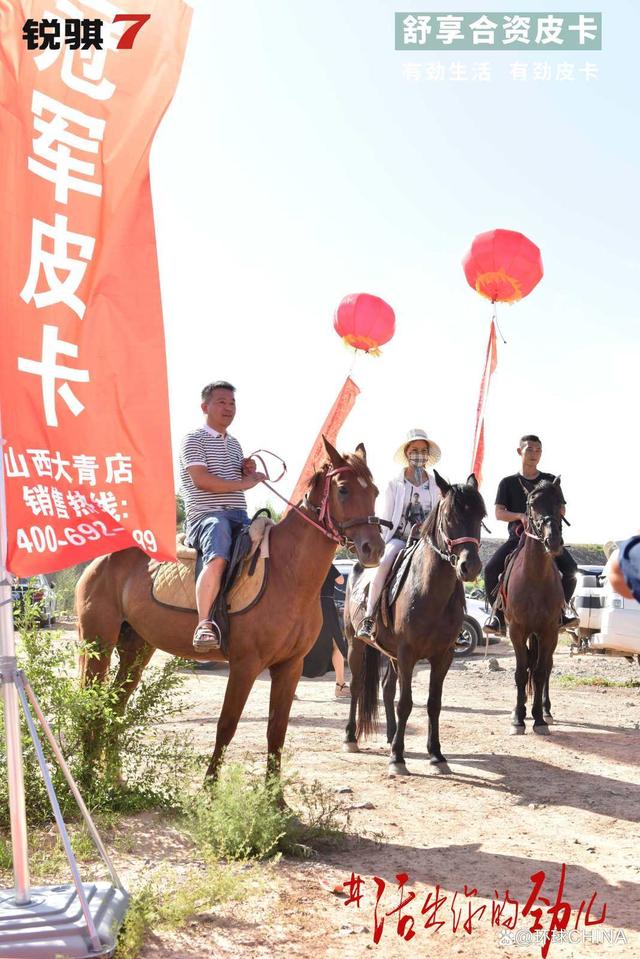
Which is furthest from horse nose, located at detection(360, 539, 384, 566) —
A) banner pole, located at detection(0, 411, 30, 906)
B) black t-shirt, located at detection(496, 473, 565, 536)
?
black t-shirt, located at detection(496, 473, 565, 536)

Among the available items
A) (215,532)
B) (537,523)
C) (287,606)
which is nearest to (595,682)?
(537,523)

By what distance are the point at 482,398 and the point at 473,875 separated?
8494 mm

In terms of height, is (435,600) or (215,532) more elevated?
(215,532)

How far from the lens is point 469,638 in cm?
1714

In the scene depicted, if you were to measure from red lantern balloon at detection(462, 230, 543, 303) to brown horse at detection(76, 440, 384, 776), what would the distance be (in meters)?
5.41

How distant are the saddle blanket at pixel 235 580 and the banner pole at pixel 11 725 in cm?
229

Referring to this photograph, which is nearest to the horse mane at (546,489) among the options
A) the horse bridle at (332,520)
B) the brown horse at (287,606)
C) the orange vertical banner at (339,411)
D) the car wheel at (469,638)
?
the brown horse at (287,606)

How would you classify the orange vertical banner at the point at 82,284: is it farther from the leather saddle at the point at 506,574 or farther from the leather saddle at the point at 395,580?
the leather saddle at the point at 506,574

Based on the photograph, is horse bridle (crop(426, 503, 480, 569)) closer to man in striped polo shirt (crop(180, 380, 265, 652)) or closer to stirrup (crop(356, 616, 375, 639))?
stirrup (crop(356, 616, 375, 639))

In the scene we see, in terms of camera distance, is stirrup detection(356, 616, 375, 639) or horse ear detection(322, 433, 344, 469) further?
stirrup detection(356, 616, 375, 639)

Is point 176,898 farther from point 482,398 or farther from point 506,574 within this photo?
point 482,398

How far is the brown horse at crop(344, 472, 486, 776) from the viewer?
24.3 ft

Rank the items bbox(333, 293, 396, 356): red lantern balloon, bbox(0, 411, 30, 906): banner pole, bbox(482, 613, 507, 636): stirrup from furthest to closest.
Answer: bbox(333, 293, 396, 356): red lantern balloon < bbox(482, 613, 507, 636): stirrup < bbox(0, 411, 30, 906): banner pole

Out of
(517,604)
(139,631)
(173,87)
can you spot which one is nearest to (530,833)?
(139,631)
